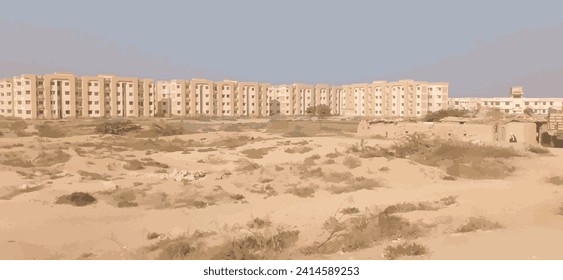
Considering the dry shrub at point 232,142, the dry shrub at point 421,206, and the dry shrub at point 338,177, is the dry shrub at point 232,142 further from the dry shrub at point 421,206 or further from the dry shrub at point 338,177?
the dry shrub at point 421,206

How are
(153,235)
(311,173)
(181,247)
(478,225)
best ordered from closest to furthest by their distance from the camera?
(181,247)
(478,225)
(153,235)
(311,173)

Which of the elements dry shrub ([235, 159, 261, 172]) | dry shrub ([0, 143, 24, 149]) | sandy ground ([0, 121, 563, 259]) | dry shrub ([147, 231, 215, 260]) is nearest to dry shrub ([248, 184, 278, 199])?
sandy ground ([0, 121, 563, 259])

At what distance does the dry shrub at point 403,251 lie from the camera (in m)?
9.39

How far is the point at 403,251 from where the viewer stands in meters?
9.52

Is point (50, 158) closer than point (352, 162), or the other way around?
point (352, 162)

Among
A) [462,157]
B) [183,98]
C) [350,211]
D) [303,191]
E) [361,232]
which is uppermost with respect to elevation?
[183,98]

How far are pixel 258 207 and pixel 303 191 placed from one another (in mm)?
3091

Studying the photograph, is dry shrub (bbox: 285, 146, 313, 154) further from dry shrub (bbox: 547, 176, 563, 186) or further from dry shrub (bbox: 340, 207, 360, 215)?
dry shrub (bbox: 340, 207, 360, 215)

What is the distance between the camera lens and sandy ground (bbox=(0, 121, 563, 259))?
422 inches

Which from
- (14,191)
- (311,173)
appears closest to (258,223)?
(311,173)

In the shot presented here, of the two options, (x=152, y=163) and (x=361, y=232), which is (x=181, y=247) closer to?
(x=361, y=232)

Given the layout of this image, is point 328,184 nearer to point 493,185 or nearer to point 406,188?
point 406,188

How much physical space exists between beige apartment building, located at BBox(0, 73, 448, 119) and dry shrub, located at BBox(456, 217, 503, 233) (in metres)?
92.9

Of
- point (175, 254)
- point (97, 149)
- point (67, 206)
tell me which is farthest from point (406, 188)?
point (97, 149)
